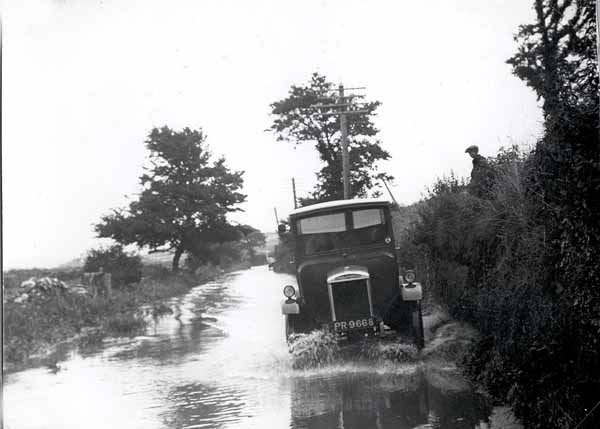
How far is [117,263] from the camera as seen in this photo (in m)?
10.5

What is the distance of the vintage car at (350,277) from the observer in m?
7.20

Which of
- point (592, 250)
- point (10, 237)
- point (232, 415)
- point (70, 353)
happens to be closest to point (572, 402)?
point (592, 250)

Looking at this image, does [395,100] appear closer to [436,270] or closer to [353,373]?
[436,270]

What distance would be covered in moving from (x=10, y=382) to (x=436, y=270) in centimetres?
599

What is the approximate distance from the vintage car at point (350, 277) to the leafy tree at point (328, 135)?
0.28 metres

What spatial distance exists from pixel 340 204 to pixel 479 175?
1965 millimetres

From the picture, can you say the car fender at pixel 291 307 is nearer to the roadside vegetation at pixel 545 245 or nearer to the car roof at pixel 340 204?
the car roof at pixel 340 204

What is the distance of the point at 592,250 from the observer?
3.68 metres

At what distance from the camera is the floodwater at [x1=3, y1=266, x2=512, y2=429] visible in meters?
5.13

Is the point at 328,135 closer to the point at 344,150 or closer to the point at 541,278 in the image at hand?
the point at 344,150

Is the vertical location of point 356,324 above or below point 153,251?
below

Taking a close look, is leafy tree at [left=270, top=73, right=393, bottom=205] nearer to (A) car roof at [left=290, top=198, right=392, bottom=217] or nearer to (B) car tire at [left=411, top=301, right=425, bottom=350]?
(A) car roof at [left=290, top=198, right=392, bottom=217]

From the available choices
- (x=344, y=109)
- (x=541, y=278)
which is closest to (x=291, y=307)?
(x=344, y=109)

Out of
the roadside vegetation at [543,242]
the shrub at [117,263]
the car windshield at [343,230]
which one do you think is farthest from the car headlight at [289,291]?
the shrub at [117,263]
